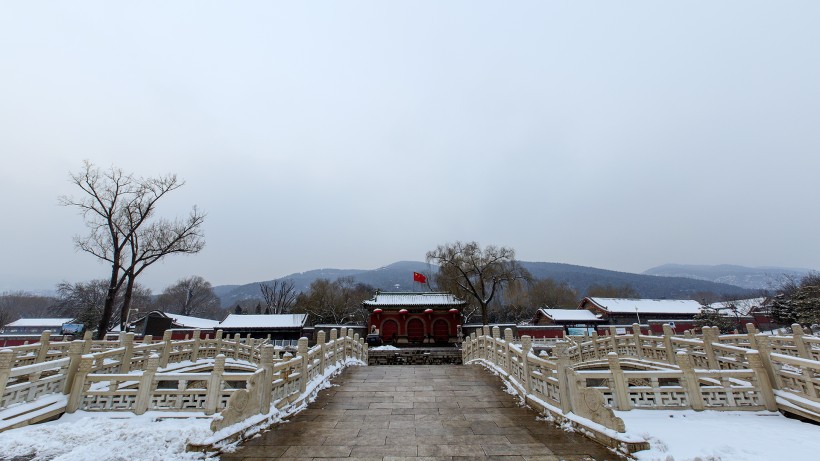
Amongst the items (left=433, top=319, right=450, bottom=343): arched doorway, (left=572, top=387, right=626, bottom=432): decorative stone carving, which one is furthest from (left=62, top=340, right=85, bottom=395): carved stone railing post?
(left=433, top=319, right=450, bottom=343): arched doorway

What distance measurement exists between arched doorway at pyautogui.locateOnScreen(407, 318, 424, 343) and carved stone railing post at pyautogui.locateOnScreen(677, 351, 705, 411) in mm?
24736

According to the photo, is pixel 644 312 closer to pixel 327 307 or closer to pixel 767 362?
pixel 767 362

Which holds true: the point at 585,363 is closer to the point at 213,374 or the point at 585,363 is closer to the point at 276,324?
the point at 213,374

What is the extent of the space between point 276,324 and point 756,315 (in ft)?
158

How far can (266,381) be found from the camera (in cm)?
652

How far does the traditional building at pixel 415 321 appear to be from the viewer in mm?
30062

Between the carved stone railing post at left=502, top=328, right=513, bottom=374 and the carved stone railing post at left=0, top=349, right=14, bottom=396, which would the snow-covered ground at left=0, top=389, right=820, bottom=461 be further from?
the carved stone railing post at left=502, top=328, right=513, bottom=374

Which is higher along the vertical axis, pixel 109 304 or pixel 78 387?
pixel 109 304

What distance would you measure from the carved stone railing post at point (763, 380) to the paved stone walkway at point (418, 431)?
4.20m

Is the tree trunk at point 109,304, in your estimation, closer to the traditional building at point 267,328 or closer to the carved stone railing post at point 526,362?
the traditional building at point 267,328

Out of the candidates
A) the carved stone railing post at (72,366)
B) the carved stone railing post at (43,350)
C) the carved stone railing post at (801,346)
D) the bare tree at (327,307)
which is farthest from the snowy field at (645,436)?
the bare tree at (327,307)

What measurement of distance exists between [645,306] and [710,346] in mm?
28551

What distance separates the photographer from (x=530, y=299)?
54.0 meters

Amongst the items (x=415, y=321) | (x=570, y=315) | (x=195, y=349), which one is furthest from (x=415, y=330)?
(x=195, y=349)
